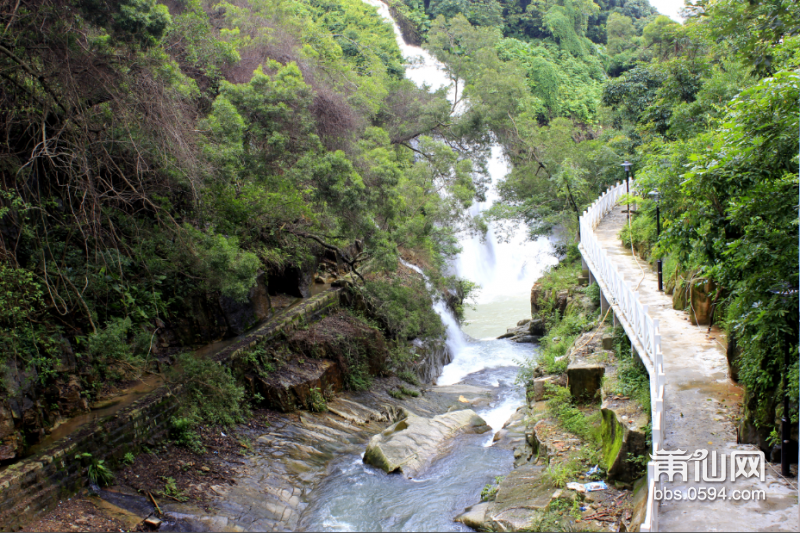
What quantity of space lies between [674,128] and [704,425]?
16.6m

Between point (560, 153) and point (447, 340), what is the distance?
34.3ft

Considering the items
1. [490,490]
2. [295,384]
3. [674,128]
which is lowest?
[490,490]

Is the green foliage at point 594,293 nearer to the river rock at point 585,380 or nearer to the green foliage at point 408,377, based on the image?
the river rock at point 585,380

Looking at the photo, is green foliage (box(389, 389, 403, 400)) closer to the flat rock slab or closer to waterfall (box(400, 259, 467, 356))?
the flat rock slab

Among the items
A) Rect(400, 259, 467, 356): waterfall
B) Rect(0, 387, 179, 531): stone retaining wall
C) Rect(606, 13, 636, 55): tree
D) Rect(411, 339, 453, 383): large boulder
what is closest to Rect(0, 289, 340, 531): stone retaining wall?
Rect(0, 387, 179, 531): stone retaining wall

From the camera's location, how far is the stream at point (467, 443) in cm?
859

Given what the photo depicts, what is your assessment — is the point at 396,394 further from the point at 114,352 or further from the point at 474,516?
the point at 114,352

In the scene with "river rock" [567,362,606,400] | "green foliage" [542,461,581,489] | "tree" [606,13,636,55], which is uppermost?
"tree" [606,13,636,55]

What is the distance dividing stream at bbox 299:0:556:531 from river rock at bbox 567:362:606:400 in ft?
5.65

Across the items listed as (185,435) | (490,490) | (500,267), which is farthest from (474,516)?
(500,267)

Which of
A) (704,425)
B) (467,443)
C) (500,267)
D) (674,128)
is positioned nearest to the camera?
(704,425)

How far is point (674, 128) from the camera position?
68.5ft

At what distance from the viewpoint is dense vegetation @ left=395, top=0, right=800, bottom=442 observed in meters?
6.26

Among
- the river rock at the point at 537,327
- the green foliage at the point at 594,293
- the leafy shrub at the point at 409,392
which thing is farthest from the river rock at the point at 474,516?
the river rock at the point at 537,327
